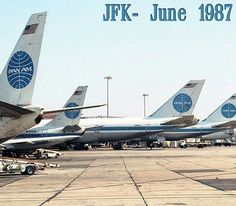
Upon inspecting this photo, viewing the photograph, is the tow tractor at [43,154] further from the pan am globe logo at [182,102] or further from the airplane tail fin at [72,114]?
the pan am globe logo at [182,102]

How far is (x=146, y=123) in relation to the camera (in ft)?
288

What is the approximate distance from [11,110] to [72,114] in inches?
2019

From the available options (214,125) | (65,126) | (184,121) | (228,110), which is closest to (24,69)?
(65,126)

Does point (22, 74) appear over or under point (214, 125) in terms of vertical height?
under

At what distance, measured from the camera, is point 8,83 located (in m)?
26.6

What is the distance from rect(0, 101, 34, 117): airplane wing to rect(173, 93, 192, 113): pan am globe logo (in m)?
64.9

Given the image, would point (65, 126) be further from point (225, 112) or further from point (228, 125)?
point (225, 112)

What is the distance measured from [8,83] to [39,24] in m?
3.51

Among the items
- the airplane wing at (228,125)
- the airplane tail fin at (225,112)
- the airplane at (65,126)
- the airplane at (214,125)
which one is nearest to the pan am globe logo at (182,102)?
the airplane at (214,125)

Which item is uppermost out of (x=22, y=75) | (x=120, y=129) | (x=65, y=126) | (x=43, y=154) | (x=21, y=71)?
(x=120, y=129)

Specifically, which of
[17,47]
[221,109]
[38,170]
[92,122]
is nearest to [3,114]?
[17,47]

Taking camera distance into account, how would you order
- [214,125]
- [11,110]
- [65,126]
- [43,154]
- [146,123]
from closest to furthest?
[11,110] → [43,154] → [65,126] → [146,123] → [214,125]

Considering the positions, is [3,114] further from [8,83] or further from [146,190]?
[146,190]

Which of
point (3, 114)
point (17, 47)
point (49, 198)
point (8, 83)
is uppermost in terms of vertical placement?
point (17, 47)
